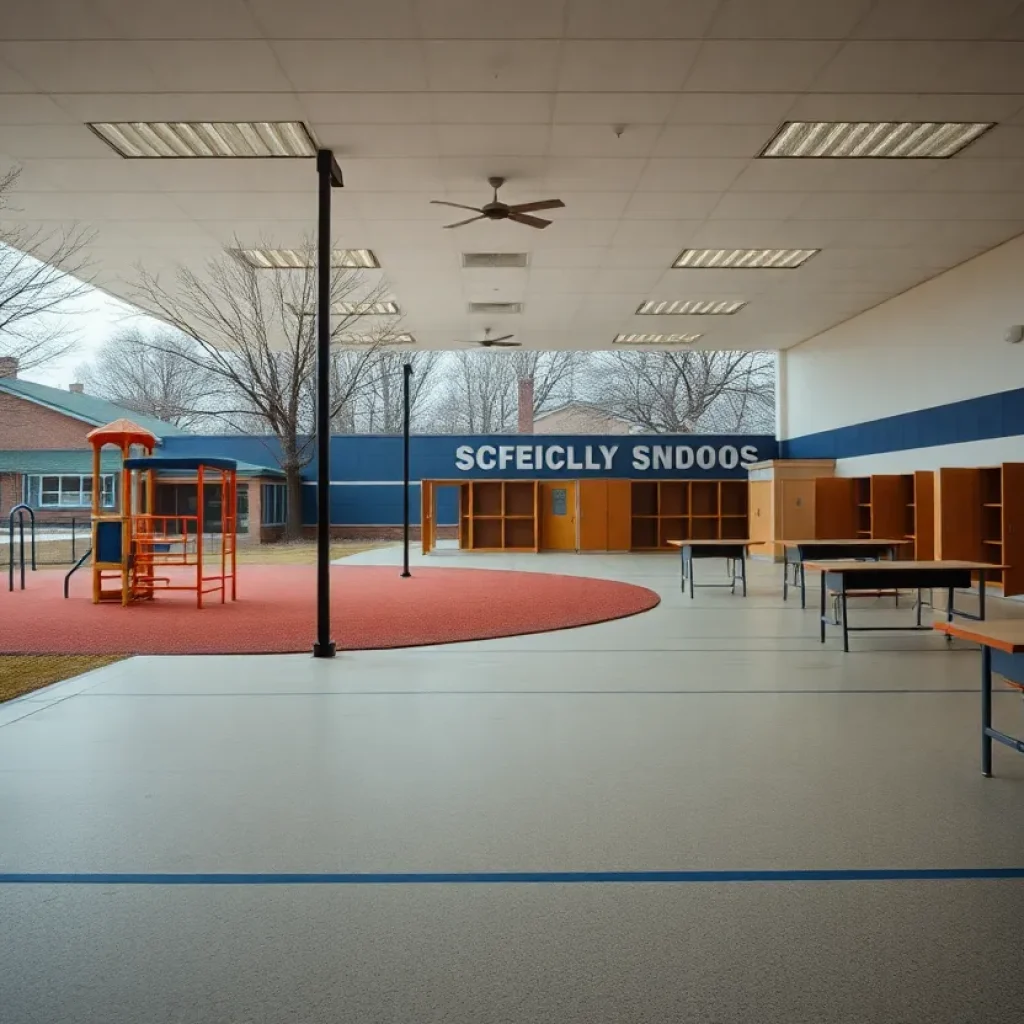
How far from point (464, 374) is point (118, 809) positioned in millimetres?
35086

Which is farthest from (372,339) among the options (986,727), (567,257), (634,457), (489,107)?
(986,727)

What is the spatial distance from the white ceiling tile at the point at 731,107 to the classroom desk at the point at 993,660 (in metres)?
5.45

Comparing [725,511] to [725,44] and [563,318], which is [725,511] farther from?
[725,44]

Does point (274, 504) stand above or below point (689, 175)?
below

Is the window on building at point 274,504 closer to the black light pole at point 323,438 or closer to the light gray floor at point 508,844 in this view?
the black light pole at point 323,438

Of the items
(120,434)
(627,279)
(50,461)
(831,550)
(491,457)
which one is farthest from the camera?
(50,461)

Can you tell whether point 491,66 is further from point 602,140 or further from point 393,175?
point 393,175

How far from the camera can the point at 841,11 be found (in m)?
6.38

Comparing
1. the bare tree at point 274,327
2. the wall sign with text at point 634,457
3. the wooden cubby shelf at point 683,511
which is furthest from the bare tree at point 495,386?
the wooden cubby shelf at point 683,511

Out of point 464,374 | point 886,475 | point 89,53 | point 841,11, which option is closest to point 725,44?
point 841,11

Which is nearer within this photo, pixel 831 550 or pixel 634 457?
pixel 831 550

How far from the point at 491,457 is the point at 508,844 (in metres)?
20.7

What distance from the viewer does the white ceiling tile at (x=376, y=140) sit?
8.46 m

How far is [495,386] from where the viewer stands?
3744cm
